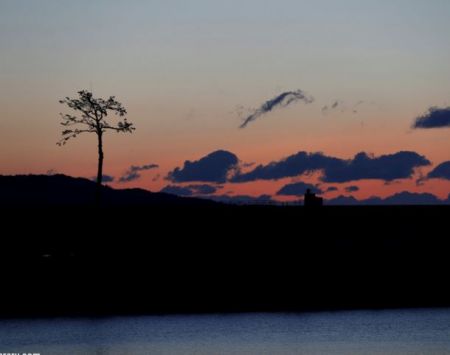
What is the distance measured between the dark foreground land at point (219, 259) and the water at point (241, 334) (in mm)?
6649

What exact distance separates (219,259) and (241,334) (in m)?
25.5

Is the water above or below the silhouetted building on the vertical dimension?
below

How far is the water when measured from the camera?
6838cm

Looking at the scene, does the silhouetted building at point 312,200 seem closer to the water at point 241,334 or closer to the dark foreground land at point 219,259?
the dark foreground land at point 219,259

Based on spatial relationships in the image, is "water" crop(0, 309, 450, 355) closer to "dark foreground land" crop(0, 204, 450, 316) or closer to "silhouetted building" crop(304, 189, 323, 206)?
"dark foreground land" crop(0, 204, 450, 316)

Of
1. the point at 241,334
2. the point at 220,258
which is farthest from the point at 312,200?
the point at 241,334

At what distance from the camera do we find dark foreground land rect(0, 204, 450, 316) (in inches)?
3602

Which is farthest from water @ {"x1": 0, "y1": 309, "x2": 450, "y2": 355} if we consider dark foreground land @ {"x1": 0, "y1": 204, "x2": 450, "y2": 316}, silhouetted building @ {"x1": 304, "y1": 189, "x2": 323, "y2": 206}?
silhouetted building @ {"x1": 304, "y1": 189, "x2": 323, "y2": 206}

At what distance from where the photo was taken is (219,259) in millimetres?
99375

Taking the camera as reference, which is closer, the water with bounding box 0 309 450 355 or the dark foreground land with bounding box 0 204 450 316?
the water with bounding box 0 309 450 355

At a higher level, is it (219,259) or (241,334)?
(219,259)

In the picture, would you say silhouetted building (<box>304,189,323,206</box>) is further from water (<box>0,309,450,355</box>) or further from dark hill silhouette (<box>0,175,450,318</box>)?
water (<box>0,309,450,355</box>)

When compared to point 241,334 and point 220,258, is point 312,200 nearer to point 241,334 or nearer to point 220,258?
point 220,258

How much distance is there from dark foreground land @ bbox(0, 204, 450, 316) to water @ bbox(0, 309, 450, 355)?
21.8ft
